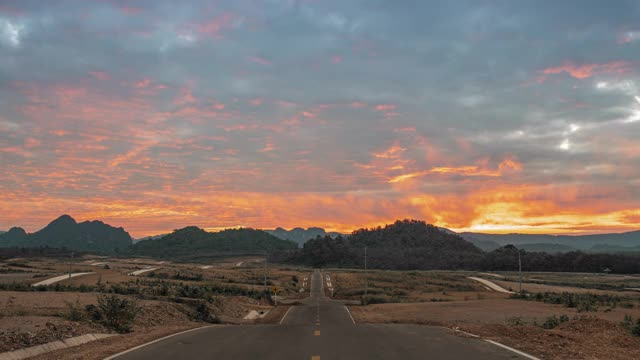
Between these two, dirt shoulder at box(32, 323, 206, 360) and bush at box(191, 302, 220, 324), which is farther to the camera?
bush at box(191, 302, 220, 324)

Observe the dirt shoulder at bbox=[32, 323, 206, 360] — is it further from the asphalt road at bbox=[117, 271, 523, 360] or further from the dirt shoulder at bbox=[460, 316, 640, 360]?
the dirt shoulder at bbox=[460, 316, 640, 360]

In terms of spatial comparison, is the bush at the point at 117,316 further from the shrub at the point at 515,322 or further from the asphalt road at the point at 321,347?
the shrub at the point at 515,322

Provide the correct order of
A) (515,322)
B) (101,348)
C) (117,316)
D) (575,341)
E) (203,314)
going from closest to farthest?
1. (101,348)
2. (575,341)
3. (117,316)
4. (515,322)
5. (203,314)

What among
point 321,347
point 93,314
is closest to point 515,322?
point 321,347

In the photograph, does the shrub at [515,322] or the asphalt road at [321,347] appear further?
the shrub at [515,322]

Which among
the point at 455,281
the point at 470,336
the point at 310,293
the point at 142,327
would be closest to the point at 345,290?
the point at 310,293

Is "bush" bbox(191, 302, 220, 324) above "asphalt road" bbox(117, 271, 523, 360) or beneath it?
beneath

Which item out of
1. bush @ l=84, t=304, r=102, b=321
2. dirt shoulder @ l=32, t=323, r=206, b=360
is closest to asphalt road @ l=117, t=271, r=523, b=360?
dirt shoulder @ l=32, t=323, r=206, b=360

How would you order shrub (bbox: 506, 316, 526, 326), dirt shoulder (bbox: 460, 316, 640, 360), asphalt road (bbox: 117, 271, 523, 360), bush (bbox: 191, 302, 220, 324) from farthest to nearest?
bush (bbox: 191, 302, 220, 324) < shrub (bbox: 506, 316, 526, 326) < dirt shoulder (bbox: 460, 316, 640, 360) < asphalt road (bbox: 117, 271, 523, 360)

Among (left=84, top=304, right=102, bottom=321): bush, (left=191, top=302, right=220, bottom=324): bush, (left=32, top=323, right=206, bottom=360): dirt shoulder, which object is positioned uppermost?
(left=84, top=304, right=102, bottom=321): bush

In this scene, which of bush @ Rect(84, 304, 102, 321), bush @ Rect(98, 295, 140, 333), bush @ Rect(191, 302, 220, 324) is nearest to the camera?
bush @ Rect(98, 295, 140, 333)

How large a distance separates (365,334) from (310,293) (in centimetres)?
9393

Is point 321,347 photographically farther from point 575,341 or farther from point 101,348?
point 575,341

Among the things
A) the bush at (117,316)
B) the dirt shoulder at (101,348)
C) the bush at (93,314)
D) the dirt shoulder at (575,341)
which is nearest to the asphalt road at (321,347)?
the dirt shoulder at (101,348)
